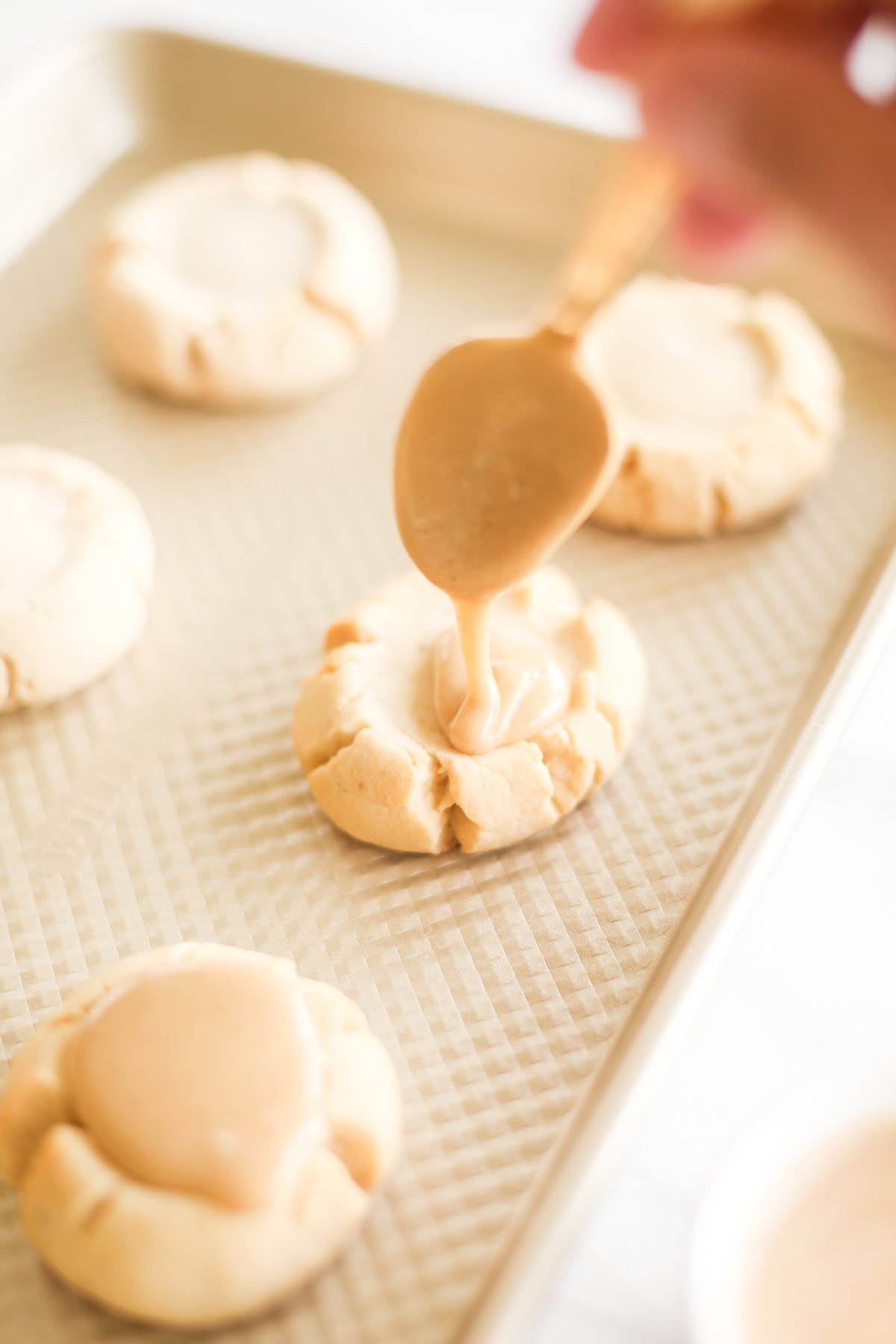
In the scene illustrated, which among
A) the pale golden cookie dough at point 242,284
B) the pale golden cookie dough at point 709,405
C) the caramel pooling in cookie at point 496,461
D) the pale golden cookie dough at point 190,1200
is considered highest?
the caramel pooling in cookie at point 496,461

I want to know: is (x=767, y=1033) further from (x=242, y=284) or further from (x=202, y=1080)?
(x=242, y=284)

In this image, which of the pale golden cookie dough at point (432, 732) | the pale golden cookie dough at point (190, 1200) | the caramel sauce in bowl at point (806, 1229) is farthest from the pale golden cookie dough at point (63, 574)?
the caramel sauce in bowl at point (806, 1229)

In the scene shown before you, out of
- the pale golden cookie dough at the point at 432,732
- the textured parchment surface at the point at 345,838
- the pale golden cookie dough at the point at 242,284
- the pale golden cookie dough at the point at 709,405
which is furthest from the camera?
the pale golden cookie dough at the point at 242,284

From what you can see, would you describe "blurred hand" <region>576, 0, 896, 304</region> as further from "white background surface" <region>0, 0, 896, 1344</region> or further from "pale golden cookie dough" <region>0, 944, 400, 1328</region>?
"pale golden cookie dough" <region>0, 944, 400, 1328</region>

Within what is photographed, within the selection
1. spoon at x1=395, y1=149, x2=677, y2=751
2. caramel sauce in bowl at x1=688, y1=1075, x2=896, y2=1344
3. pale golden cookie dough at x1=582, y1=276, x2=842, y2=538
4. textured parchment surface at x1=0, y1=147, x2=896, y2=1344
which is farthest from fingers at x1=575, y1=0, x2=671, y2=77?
caramel sauce in bowl at x1=688, y1=1075, x2=896, y2=1344

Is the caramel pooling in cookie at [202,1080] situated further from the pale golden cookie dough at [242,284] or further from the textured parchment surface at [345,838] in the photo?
the pale golden cookie dough at [242,284]

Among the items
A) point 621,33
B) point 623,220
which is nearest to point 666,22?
point 621,33
